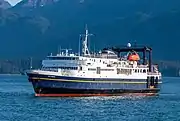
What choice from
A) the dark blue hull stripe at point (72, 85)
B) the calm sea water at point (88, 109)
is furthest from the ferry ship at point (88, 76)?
the calm sea water at point (88, 109)

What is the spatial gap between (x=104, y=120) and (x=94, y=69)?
38.9m

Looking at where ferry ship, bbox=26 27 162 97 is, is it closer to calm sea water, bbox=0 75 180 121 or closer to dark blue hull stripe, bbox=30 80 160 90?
dark blue hull stripe, bbox=30 80 160 90

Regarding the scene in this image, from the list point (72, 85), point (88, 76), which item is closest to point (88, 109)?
point (72, 85)

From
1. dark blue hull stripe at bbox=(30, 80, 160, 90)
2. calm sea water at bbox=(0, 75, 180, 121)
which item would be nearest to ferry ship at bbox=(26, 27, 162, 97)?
dark blue hull stripe at bbox=(30, 80, 160, 90)

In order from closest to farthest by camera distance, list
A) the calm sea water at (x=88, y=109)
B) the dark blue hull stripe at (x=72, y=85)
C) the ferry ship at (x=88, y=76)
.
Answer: the calm sea water at (x=88, y=109), the dark blue hull stripe at (x=72, y=85), the ferry ship at (x=88, y=76)

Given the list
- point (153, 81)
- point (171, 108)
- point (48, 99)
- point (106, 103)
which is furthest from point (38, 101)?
point (153, 81)

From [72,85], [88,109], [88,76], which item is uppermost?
[88,76]

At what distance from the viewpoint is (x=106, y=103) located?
4446 inches

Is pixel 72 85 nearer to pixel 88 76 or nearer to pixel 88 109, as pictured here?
pixel 88 76

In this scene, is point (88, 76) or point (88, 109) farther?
point (88, 76)

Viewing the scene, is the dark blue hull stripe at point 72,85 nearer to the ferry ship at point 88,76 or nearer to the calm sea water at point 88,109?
the ferry ship at point 88,76

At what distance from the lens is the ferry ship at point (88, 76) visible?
392 feet

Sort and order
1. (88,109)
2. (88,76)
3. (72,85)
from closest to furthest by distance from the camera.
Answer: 1. (88,109)
2. (72,85)
3. (88,76)

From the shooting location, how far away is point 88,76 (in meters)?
122
